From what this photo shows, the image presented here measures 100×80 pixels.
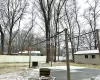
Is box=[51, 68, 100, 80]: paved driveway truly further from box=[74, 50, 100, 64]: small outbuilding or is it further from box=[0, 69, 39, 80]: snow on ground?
box=[74, 50, 100, 64]: small outbuilding

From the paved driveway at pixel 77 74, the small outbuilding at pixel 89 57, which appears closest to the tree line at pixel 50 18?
the small outbuilding at pixel 89 57

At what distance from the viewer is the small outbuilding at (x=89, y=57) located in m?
19.9

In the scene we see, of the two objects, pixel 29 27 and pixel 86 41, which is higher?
pixel 29 27

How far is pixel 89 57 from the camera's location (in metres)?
21.4

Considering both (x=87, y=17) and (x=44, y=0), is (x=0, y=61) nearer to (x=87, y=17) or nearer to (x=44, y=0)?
(x=44, y=0)

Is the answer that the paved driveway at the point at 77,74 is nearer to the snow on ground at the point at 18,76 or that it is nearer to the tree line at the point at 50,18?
the snow on ground at the point at 18,76

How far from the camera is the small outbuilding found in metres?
19.9

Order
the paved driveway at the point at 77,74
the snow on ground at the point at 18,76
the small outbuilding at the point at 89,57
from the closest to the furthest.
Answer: the snow on ground at the point at 18,76 < the paved driveway at the point at 77,74 < the small outbuilding at the point at 89,57

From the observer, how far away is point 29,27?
108ft

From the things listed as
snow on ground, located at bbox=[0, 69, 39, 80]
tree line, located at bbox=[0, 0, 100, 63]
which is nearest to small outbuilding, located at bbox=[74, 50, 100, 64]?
tree line, located at bbox=[0, 0, 100, 63]

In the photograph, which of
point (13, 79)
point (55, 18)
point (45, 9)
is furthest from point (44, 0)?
point (13, 79)

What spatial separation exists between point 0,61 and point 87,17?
1957cm

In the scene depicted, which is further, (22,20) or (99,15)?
(22,20)

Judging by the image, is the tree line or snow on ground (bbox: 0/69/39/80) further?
the tree line
